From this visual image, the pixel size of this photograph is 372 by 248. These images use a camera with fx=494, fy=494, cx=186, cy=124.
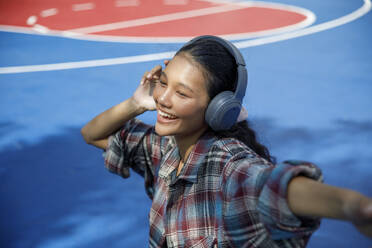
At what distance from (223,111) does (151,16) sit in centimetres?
834

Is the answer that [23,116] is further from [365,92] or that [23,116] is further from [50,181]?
[365,92]

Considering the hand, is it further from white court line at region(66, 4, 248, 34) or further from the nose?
white court line at region(66, 4, 248, 34)

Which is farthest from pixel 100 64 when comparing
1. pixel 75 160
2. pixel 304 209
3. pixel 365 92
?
pixel 304 209

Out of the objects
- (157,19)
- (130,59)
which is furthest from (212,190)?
(157,19)

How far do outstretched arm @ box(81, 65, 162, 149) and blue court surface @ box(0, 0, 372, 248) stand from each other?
817 mm

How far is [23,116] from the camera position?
587 cm

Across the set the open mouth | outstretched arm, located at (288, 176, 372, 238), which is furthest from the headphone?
outstretched arm, located at (288, 176, 372, 238)

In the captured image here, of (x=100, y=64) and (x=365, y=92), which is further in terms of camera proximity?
(x=100, y=64)

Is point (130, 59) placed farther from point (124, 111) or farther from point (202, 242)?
point (202, 242)

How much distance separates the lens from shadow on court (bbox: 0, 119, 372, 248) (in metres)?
3.87

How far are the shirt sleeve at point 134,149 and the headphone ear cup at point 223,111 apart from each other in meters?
0.42

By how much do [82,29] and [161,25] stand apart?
148cm

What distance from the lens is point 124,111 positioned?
8.02 feet

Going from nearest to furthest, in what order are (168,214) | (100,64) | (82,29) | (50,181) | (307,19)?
(168,214), (50,181), (100,64), (82,29), (307,19)
